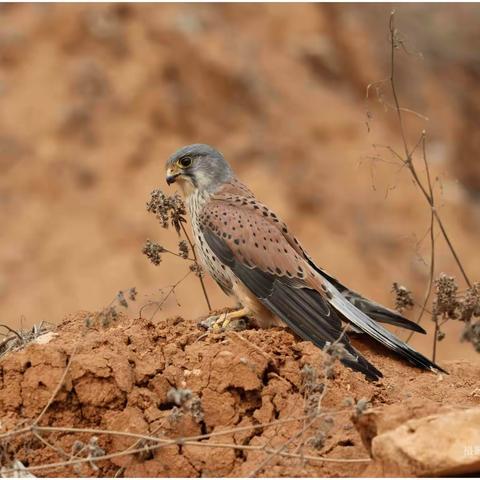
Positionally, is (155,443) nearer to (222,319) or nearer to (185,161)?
(222,319)

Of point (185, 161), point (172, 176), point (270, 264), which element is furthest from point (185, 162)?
point (270, 264)

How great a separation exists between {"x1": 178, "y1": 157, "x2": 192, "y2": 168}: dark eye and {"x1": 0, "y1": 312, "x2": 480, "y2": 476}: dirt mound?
148cm

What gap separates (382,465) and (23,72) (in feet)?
39.1

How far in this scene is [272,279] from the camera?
5.90 m

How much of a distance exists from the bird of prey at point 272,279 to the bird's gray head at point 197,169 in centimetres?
7

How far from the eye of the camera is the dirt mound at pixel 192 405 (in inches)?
172

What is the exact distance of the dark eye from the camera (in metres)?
6.57

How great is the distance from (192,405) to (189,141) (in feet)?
33.8

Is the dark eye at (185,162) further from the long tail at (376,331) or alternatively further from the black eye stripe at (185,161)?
the long tail at (376,331)

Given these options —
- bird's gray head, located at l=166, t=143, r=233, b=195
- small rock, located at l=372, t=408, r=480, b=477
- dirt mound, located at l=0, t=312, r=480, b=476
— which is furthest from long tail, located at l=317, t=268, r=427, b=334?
small rock, located at l=372, t=408, r=480, b=477

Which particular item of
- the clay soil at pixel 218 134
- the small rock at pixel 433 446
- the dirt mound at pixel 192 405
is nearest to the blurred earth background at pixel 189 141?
the clay soil at pixel 218 134

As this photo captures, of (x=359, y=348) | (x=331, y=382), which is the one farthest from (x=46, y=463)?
(x=359, y=348)

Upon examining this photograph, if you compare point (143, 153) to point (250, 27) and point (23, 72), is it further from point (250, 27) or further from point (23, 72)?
point (250, 27)

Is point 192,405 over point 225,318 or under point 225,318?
under
